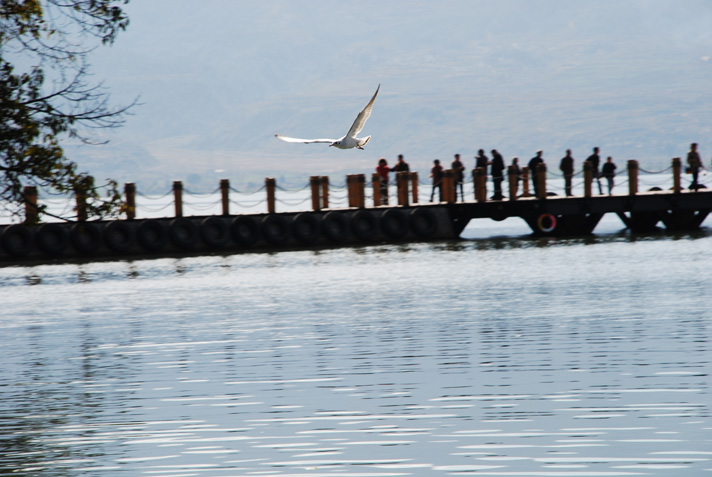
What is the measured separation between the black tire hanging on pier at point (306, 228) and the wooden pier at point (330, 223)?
1.2 inches

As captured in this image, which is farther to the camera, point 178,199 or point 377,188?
point 377,188

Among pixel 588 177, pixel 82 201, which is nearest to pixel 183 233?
pixel 588 177

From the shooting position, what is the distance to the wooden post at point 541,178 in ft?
117

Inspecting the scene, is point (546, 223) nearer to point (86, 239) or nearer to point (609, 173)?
point (609, 173)

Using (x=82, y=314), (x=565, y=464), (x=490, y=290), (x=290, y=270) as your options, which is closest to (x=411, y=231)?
(x=290, y=270)

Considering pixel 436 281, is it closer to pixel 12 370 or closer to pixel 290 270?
pixel 290 270

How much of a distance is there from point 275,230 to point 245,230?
91 cm

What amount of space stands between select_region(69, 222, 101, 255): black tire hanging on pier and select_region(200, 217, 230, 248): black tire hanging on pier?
3.07 metres

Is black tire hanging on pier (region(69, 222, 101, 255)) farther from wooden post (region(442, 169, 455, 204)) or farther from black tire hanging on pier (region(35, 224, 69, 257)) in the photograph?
wooden post (region(442, 169, 455, 204))

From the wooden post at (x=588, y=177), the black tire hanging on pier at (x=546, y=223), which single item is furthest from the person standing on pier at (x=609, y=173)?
the black tire hanging on pier at (x=546, y=223)

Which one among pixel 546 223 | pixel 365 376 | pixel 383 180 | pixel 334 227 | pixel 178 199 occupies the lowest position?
pixel 365 376

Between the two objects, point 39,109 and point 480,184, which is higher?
point 39,109

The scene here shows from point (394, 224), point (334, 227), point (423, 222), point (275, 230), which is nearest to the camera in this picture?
point (275, 230)

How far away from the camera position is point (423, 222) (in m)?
35.6
